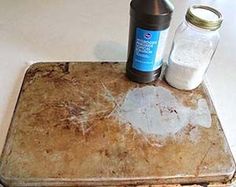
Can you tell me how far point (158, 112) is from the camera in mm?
606

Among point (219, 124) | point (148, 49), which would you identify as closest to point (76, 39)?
point (148, 49)

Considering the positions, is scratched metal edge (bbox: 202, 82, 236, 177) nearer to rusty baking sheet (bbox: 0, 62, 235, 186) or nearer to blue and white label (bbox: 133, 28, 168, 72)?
rusty baking sheet (bbox: 0, 62, 235, 186)

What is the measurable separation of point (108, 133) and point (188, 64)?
0.21 m

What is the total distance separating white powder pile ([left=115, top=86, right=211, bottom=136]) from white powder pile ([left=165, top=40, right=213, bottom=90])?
35 mm

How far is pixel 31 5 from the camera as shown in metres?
0.91

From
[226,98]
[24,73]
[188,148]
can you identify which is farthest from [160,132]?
[24,73]

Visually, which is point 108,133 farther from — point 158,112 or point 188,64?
point 188,64

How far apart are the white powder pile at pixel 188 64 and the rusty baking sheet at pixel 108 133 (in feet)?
0.07

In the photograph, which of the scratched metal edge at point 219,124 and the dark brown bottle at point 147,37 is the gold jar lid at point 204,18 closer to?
the dark brown bottle at point 147,37

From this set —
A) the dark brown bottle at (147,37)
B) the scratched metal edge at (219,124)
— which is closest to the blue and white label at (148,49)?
the dark brown bottle at (147,37)

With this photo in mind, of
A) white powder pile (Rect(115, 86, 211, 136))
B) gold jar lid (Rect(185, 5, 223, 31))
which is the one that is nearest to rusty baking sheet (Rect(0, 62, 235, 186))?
white powder pile (Rect(115, 86, 211, 136))

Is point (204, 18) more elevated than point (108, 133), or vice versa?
point (204, 18)

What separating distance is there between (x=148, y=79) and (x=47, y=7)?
16.9 inches

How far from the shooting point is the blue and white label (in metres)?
0.59
